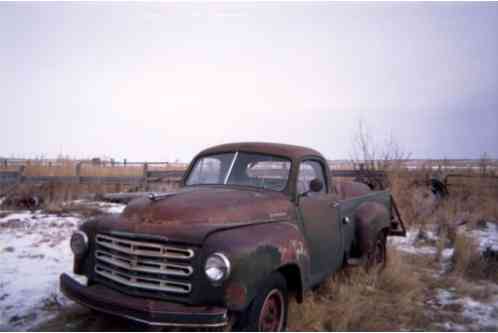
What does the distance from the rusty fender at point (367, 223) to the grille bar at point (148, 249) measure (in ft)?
9.22

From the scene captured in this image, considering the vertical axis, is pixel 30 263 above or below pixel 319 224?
below

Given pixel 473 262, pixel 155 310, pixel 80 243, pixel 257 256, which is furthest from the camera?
pixel 473 262

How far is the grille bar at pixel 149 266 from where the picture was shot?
2.64m

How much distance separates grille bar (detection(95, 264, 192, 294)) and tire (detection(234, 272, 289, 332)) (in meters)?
0.49

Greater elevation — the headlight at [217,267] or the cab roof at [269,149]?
the cab roof at [269,149]

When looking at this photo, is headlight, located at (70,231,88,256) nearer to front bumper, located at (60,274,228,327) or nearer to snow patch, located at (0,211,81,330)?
front bumper, located at (60,274,228,327)

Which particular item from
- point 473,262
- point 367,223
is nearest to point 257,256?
point 367,223

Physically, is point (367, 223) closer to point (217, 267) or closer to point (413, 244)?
point (217, 267)

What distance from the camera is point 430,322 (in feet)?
12.5

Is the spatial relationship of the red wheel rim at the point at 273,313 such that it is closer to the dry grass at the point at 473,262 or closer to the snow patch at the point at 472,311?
the snow patch at the point at 472,311

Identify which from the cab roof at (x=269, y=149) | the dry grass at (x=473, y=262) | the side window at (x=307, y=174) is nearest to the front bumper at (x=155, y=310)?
the side window at (x=307, y=174)

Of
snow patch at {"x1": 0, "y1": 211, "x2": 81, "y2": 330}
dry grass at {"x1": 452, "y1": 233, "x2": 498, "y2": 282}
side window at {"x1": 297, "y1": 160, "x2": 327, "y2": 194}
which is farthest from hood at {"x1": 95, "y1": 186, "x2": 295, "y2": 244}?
dry grass at {"x1": 452, "y1": 233, "x2": 498, "y2": 282}

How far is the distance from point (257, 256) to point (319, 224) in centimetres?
138

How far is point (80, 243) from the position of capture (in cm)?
331
